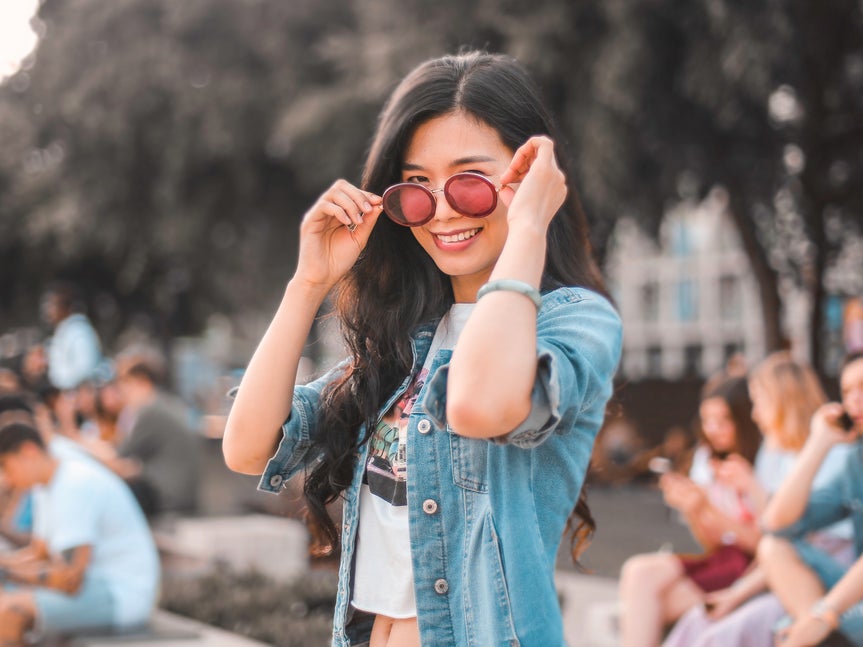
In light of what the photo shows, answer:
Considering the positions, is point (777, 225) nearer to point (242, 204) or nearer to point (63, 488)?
point (242, 204)

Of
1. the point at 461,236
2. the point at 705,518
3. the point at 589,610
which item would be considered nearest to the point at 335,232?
the point at 461,236

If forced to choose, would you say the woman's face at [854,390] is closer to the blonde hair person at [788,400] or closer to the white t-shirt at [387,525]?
the blonde hair person at [788,400]

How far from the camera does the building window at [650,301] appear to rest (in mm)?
42656

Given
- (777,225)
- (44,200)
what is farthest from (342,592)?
(44,200)

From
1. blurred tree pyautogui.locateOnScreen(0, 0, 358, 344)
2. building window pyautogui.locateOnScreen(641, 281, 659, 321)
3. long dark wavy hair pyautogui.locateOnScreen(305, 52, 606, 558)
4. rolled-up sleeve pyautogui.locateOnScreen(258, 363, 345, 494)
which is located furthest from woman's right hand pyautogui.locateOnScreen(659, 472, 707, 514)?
building window pyautogui.locateOnScreen(641, 281, 659, 321)

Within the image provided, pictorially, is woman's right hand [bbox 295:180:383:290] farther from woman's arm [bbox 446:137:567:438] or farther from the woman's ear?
woman's arm [bbox 446:137:567:438]

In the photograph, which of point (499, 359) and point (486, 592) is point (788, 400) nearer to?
point (486, 592)

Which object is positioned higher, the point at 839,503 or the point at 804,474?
the point at 804,474

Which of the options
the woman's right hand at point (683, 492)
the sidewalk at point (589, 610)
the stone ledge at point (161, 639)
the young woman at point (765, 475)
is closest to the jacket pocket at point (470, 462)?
the young woman at point (765, 475)

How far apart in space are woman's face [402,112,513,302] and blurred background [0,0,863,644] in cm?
740

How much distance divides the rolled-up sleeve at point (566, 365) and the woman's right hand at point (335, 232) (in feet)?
1.26

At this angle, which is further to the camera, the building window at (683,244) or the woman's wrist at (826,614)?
the building window at (683,244)

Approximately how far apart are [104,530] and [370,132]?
868 centimetres

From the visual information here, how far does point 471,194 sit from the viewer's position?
1.93 m
